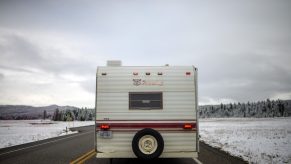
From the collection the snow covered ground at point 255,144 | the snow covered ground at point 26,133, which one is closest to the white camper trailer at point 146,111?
the snow covered ground at point 255,144

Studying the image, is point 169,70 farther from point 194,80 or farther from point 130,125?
point 130,125

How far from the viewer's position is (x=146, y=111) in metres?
9.02

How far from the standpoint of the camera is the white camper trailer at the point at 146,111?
8836 mm

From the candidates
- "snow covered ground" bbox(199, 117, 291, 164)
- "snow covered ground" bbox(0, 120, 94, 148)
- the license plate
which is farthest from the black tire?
"snow covered ground" bbox(0, 120, 94, 148)

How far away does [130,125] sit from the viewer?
896cm

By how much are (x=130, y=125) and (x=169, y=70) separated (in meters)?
2.20

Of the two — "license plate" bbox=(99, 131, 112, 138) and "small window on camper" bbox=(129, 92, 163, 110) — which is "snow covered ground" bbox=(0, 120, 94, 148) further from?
"small window on camper" bbox=(129, 92, 163, 110)

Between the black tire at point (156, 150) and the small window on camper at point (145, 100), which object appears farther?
the small window on camper at point (145, 100)

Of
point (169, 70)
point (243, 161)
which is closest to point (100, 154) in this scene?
point (169, 70)

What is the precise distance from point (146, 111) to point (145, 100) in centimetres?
36

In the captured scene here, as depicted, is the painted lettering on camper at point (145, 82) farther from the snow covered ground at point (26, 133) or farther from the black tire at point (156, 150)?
the snow covered ground at point (26, 133)

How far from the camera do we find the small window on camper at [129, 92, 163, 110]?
9078 millimetres

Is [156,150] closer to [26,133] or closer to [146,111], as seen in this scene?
[146,111]

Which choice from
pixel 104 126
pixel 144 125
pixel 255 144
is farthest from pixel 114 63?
pixel 255 144
